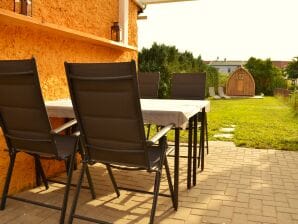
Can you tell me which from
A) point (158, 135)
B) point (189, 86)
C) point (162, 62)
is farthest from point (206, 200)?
point (162, 62)

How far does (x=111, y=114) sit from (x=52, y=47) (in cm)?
204

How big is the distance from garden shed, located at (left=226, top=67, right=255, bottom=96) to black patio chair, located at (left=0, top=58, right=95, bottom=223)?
23.3 metres

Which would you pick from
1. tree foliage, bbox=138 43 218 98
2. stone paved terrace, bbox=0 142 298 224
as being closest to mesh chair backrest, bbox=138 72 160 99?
stone paved terrace, bbox=0 142 298 224

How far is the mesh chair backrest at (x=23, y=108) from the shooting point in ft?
8.50

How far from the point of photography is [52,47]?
4047 millimetres

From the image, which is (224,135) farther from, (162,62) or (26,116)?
(162,62)

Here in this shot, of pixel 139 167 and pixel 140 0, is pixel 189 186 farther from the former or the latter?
pixel 140 0

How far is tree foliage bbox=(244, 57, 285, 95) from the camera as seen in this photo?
27.1 meters

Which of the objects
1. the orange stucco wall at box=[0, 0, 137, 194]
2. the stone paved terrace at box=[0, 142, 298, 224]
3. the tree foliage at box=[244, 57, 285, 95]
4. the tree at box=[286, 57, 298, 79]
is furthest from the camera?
the tree at box=[286, 57, 298, 79]

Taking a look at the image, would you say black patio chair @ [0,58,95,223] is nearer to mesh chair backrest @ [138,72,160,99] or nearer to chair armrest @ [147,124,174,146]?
chair armrest @ [147,124,174,146]

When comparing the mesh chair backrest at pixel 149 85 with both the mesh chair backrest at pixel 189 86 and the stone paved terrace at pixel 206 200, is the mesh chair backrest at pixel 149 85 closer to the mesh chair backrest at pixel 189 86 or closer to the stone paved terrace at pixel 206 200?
the mesh chair backrest at pixel 189 86

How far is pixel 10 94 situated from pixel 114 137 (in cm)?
98

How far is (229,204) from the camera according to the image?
10.9 ft

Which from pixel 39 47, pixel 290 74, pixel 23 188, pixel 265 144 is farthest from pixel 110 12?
pixel 290 74
